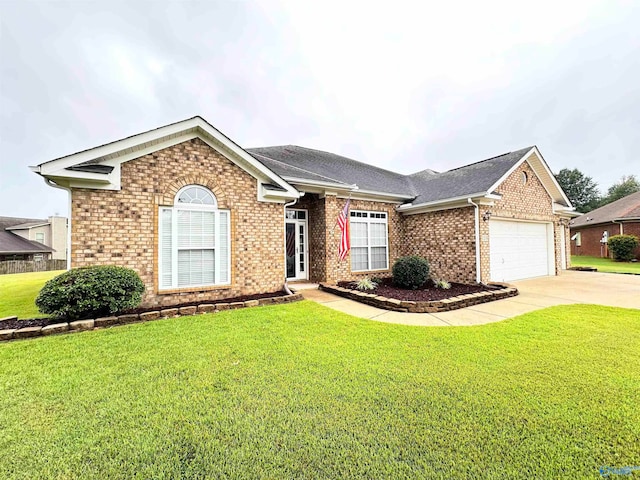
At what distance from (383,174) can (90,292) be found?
44.8 ft

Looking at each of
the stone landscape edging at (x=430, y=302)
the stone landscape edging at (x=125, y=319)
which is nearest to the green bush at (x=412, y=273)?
the stone landscape edging at (x=430, y=302)

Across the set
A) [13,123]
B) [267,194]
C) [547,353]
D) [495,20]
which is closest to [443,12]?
[495,20]

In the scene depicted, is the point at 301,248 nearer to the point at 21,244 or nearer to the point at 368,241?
the point at 368,241

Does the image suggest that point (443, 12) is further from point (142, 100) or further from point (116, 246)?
point (142, 100)

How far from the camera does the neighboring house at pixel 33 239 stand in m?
27.6

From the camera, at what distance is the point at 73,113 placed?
15.9 metres

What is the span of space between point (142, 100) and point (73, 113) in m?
4.11

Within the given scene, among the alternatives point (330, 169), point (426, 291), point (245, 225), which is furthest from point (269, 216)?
point (426, 291)

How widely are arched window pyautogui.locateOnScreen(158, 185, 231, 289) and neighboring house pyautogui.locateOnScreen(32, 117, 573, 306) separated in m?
0.03

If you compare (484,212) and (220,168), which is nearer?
(220,168)

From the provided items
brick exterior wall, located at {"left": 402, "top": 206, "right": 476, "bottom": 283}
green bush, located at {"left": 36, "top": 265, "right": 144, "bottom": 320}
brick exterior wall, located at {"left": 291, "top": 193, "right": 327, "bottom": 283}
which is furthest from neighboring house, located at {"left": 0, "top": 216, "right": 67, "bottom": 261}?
brick exterior wall, located at {"left": 402, "top": 206, "right": 476, "bottom": 283}

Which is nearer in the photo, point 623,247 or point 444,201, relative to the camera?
point 444,201

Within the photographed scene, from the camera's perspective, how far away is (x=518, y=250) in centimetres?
1163

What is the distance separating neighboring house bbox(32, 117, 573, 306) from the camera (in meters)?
6.28
